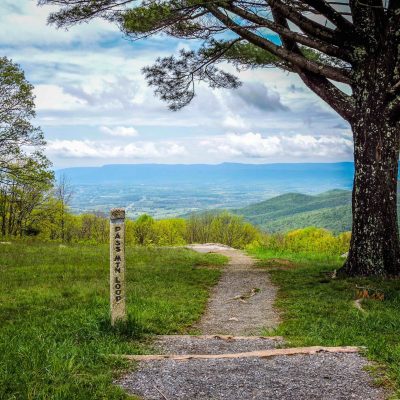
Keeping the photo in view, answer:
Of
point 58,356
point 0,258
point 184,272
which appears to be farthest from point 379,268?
point 0,258

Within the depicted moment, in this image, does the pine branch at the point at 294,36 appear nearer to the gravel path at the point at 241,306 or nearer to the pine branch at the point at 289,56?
the pine branch at the point at 289,56

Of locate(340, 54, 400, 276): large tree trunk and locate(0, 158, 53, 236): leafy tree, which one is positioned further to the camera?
locate(0, 158, 53, 236): leafy tree

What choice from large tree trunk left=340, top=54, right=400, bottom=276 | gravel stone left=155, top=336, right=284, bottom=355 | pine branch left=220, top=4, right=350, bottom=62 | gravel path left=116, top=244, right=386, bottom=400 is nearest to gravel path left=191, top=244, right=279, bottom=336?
gravel stone left=155, top=336, right=284, bottom=355

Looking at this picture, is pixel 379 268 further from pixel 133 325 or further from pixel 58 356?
pixel 58 356

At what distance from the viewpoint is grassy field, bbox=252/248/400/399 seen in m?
5.73

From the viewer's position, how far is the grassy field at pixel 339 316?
18.8 ft

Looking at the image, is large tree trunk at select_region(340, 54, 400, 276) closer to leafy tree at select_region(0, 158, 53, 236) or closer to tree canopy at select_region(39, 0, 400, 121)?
tree canopy at select_region(39, 0, 400, 121)

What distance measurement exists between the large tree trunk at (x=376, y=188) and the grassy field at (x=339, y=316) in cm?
67

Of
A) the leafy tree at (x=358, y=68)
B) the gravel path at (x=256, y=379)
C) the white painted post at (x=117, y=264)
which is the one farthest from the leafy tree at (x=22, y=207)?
the gravel path at (x=256, y=379)

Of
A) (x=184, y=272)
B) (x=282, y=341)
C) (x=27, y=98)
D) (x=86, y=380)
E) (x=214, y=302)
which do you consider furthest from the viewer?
(x=27, y=98)

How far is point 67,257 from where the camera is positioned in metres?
17.3

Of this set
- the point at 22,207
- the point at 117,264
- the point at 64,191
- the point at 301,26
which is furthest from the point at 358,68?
the point at 64,191

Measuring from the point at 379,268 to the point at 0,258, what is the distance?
1225cm

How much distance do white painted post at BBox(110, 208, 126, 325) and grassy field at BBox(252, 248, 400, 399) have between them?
2.35 meters
